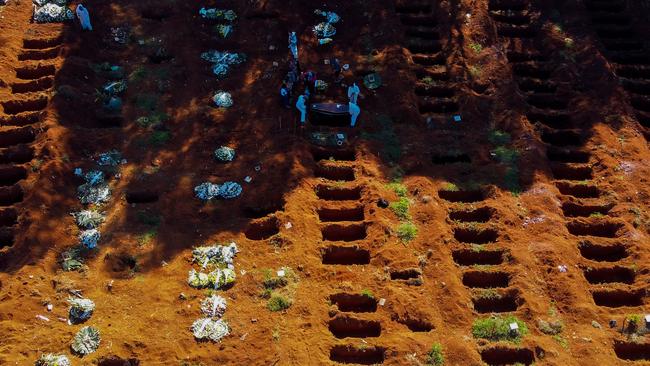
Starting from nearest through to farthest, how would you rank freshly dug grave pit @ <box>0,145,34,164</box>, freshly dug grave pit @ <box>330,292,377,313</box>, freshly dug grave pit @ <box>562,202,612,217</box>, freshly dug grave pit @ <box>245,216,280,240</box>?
freshly dug grave pit @ <box>330,292,377,313</box> → freshly dug grave pit @ <box>245,216,280,240</box> → freshly dug grave pit @ <box>562,202,612,217</box> → freshly dug grave pit @ <box>0,145,34,164</box>

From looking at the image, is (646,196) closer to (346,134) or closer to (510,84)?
(510,84)

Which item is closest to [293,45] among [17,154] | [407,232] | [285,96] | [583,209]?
[285,96]

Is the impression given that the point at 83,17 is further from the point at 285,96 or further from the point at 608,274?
the point at 608,274

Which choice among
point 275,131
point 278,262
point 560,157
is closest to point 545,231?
point 560,157

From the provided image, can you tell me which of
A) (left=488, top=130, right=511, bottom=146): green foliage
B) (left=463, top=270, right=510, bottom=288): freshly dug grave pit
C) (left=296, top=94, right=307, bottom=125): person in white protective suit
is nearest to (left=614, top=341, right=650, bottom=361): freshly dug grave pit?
(left=463, top=270, right=510, bottom=288): freshly dug grave pit

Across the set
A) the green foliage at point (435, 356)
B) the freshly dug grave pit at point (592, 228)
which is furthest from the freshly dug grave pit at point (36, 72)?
the freshly dug grave pit at point (592, 228)

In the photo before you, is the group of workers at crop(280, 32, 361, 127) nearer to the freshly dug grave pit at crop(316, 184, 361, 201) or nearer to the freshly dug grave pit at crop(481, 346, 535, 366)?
the freshly dug grave pit at crop(316, 184, 361, 201)
